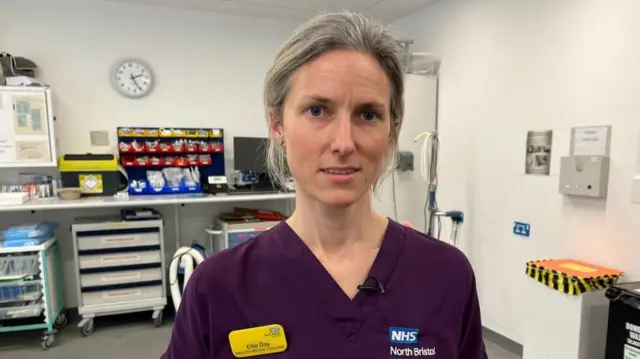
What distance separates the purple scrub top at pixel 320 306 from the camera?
76 cm

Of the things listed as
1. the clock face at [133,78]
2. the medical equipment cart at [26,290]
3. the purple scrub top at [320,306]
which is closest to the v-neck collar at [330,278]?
the purple scrub top at [320,306]

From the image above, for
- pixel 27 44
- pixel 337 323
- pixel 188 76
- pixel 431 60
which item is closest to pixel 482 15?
pixel 431 60

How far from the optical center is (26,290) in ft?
9.65

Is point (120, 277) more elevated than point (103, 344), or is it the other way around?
point (120, 277)

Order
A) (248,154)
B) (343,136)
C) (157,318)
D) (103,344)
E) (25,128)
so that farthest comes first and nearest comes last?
(248,154) → (157,318) → (25,128) → (103,344) → (343,136)

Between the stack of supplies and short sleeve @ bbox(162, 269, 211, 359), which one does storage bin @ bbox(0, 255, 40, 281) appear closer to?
the stack of supplies

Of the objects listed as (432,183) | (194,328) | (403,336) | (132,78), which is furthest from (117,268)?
(403,336)

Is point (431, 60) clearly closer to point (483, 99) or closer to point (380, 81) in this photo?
point (483, 99)

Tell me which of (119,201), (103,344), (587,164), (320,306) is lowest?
(103,344)

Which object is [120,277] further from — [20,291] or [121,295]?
[20,291]

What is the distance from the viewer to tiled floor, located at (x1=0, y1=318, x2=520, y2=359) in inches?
111

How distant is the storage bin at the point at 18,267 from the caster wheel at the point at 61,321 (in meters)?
0.58

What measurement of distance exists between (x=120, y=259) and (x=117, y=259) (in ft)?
0.08

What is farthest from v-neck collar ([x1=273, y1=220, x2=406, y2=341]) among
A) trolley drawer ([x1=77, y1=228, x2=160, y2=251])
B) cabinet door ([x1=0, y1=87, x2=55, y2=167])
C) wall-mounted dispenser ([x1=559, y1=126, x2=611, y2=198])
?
cabinet door ([x1=0, y1=87, x2=55, y2=167])
